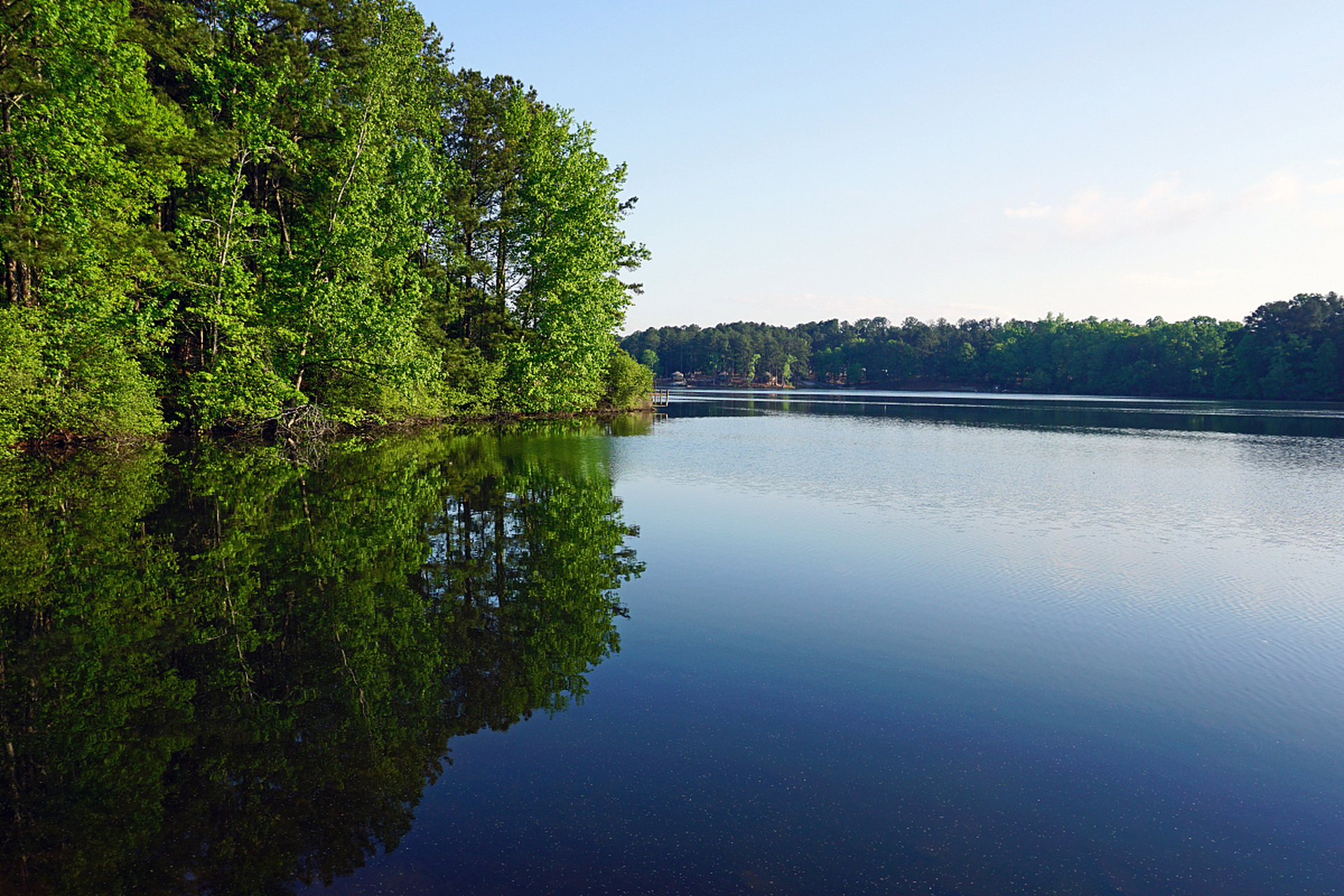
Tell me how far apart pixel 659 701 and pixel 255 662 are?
4.74 meters

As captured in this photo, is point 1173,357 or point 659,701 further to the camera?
point 1173,357

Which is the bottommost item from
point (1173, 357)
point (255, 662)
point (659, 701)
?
point (659, 701)

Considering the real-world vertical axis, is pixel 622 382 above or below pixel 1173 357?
below

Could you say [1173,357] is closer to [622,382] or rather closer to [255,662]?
[622,382]

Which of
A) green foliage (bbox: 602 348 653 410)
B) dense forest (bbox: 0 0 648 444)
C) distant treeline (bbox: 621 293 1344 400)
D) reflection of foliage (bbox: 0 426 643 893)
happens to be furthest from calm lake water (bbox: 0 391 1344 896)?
distant treeline (bbox: 621 293 1344 400)

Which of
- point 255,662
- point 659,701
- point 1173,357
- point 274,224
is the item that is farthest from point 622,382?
point 1173,357

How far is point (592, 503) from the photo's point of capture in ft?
65.7

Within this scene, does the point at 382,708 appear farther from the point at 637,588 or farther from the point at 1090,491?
the point at 1090,491

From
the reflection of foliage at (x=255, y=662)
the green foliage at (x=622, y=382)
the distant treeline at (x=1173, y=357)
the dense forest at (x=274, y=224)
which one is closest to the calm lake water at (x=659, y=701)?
the reflection of foliage at (x=255, y=662)

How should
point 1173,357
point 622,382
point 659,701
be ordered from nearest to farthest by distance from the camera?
1. point 659,701
2. point 622,382
3. point 1173,357

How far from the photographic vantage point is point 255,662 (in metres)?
8.62

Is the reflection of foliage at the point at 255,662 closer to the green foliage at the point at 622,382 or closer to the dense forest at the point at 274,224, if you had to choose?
the dense forest at the point at 274,224

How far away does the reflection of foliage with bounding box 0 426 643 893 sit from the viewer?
555cm

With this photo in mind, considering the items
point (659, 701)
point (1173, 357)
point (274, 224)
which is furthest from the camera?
point (1173, 357)
